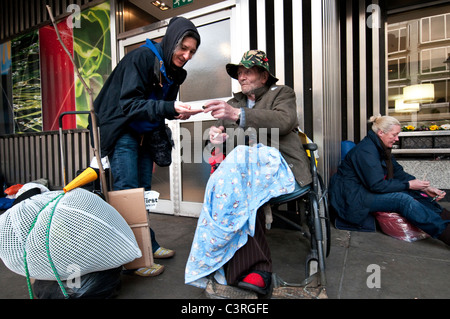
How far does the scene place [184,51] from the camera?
5.60 ft

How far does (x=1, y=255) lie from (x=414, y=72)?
5.51 metres

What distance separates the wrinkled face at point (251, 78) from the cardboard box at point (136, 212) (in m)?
1.07

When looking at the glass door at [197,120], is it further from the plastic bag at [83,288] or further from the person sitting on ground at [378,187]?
the plastic bag at [83,288]

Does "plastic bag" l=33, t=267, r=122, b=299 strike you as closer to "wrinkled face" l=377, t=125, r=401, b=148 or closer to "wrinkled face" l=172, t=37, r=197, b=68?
"wrinkled face" l=172, t=37, r=197, b=68

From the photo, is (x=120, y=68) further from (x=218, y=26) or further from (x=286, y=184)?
(x=218, y=26)

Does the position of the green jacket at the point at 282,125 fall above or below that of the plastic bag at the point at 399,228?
above

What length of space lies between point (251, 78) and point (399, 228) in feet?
5.84

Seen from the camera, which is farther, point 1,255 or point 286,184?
point 286,184

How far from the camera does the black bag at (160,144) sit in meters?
1.84

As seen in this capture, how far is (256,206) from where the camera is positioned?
1.34m

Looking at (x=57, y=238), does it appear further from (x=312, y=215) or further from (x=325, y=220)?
(x=325, y=220)

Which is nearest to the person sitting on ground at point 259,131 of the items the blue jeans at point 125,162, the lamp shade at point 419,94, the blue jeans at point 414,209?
the blue jeans at point 125,162

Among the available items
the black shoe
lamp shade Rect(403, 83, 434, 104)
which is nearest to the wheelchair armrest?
the black shoe

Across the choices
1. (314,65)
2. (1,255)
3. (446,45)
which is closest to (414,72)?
(446,45)
